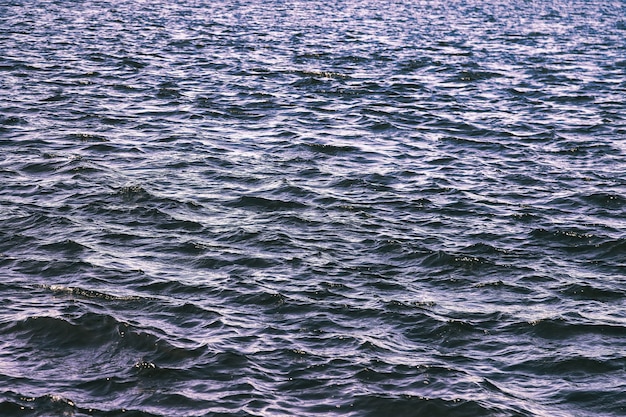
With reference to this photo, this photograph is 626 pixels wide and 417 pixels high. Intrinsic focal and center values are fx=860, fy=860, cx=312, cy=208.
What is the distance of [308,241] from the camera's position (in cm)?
2070

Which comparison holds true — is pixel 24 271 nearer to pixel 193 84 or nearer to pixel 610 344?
pixel 610 344

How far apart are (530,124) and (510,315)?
16982 millimetres

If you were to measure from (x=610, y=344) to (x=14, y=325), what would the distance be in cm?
1107

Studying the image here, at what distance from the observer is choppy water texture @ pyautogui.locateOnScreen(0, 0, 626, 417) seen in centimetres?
1453

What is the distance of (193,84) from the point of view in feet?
127

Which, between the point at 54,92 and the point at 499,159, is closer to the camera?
the point at 499,159

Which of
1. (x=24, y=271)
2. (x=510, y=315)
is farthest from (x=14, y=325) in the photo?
(x=510, y=315)

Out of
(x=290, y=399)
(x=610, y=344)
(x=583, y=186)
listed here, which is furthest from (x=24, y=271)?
(x=583, y=186)

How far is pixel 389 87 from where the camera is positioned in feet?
131

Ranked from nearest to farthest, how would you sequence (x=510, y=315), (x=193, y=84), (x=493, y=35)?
(x=510, y=315), (x=193, y=84), (x=493, y=35)

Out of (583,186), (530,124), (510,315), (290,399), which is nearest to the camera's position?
(290,399)

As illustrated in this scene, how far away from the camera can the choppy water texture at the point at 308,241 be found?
14531 millimetres

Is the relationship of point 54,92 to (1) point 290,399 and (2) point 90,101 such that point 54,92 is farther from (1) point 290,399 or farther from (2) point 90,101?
(1) point 290,399

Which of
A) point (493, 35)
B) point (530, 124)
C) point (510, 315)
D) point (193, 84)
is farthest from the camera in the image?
point (493, 35)
